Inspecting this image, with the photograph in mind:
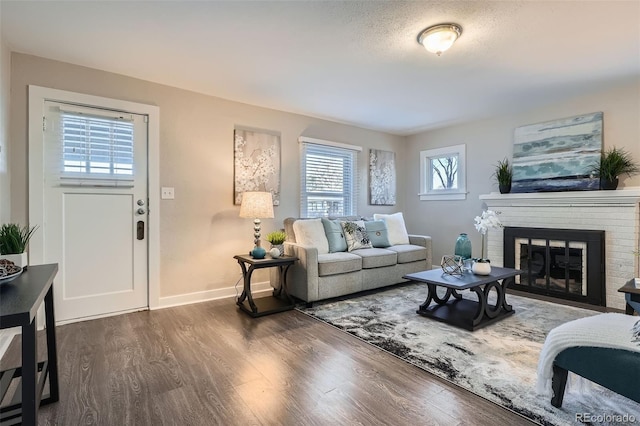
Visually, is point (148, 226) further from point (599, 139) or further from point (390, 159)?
point (599, 139)

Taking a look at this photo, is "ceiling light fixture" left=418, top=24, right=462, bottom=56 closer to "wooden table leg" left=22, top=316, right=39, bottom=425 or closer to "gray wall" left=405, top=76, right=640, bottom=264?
"gray wall" left=405, top=76, right=640, bottom=264

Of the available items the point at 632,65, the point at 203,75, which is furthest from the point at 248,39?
the point at 632,65

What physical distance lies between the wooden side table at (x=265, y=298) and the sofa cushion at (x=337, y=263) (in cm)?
30

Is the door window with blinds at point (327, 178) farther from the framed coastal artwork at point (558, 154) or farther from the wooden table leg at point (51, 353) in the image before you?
the wooden table leg at point (51, 353)

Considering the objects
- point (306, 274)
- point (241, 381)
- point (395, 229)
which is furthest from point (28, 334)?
point (395, 229)

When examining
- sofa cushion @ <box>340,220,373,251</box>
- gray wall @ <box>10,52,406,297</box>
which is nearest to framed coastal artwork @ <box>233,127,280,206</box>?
gray wall @ <box>10,52,406,297</box>

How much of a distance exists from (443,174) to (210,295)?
3.96 metres

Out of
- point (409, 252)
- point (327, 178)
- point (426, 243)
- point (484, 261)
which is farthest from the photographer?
point (327, 178)

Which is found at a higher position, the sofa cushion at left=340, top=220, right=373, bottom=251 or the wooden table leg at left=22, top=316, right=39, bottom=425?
the sofa cushion at left=340, top=220, right=373, bottom=251

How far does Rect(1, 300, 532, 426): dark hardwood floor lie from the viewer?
1584 millimetres

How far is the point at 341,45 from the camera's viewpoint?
2.51 metres

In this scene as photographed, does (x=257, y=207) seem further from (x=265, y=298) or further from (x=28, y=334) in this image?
(x=28, y=334)

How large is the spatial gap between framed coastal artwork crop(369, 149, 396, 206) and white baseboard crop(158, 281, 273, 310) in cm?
225

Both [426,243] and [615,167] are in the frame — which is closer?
[615,167]
